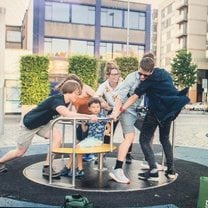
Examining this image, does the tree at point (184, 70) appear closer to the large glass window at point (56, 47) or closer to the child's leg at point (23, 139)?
the large glass window at point (56, 47)

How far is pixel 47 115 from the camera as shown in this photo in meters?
5.94

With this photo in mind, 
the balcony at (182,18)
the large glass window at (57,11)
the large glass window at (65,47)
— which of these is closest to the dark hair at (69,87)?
the large glass window at (65,47)

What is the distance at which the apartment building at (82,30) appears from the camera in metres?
37.2

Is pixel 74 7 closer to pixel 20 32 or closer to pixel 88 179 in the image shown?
pixel 20 32

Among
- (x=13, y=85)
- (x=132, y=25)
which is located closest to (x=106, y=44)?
(x=132, y=25)

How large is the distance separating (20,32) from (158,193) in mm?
42146

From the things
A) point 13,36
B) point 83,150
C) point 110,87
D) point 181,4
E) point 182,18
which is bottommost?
point 83,150

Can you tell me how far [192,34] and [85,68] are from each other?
44.2m

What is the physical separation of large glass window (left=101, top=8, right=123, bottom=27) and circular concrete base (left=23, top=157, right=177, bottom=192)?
114 ft

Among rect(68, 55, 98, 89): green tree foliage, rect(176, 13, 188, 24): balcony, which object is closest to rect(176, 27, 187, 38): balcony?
rect(176, 13, 188, 24): balcony

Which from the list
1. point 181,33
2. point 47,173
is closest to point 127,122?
point 47,173

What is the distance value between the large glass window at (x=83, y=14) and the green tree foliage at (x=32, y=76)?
17426 millimetres

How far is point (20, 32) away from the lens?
4528 centimetres

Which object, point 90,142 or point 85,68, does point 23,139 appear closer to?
point 90,142
